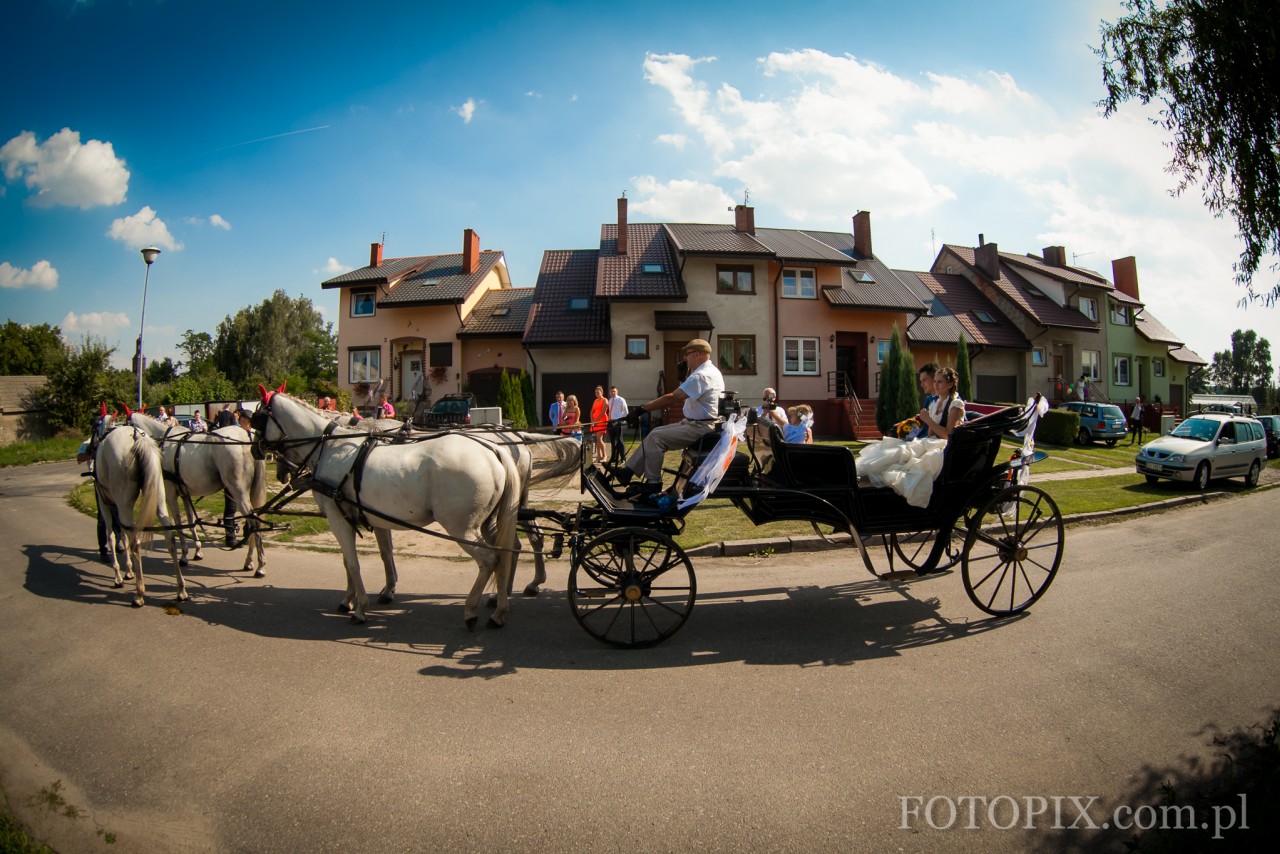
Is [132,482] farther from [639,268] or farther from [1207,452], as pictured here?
[639,268]

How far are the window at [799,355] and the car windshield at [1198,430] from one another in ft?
43.5

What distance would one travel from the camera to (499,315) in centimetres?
2819

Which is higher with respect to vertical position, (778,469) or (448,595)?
(778,469)

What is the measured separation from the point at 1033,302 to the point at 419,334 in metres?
31.3

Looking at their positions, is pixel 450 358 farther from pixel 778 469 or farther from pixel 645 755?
pixel 645 755

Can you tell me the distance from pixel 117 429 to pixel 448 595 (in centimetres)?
428

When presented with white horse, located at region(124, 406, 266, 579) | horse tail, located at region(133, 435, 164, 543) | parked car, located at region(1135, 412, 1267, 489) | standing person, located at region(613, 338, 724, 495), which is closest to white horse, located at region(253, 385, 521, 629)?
standing person, located at region(613, 338, 724, 495)

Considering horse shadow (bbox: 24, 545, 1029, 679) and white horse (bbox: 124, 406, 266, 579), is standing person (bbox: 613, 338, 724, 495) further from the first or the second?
white horse (bbox: 124, 406, 266, 579)

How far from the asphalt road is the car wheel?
8550mm

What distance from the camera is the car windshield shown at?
13.8m

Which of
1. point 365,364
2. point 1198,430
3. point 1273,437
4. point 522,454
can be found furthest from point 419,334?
point 1273,437

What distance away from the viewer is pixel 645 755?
3.38m

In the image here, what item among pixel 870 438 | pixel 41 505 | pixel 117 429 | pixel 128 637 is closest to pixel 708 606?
pixel 128 637

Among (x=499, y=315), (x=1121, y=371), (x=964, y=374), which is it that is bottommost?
(x=964, y=374)
